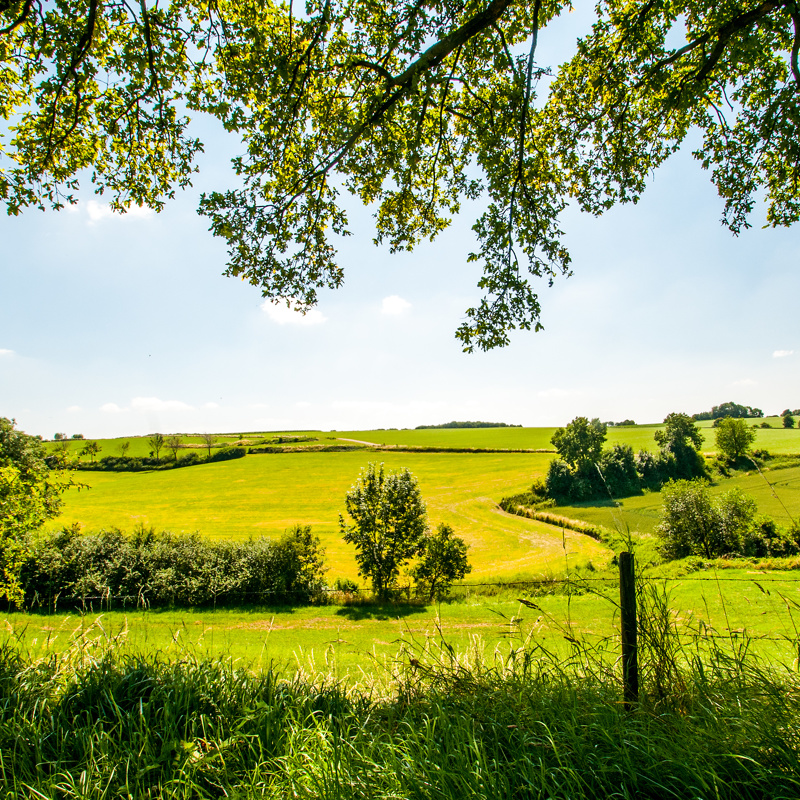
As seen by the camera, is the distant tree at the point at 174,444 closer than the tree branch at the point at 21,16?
No

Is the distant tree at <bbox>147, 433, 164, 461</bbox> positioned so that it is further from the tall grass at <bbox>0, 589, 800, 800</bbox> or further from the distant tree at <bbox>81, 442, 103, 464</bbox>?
the tall grass at <bbox>0, 589, 800, 800</bbox>

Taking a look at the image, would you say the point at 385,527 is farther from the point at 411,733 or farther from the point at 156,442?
the point at 156,442

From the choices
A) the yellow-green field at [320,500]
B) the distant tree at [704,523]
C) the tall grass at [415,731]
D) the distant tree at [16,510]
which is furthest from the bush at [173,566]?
the distant tree at [704,523]

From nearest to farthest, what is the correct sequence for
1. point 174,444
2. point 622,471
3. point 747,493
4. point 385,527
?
1. point 385,527
2. point 747,493
3. point 622,471
4. point 174,444

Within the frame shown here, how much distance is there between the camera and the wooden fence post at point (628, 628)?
8.90 feet

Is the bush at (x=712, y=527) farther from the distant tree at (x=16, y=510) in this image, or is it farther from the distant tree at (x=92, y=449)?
the distant tree at (x=92, y=449)

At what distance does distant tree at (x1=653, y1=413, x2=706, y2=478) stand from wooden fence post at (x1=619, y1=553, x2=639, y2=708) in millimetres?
62104

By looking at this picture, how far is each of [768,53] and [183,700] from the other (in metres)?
11.5

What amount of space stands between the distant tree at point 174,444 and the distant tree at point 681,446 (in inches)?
3463

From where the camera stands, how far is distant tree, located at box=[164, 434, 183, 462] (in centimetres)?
8981

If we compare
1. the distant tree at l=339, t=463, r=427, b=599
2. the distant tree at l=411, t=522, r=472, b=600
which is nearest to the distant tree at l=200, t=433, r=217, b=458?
the distant tree at l=339, t=463, r=427, b=599

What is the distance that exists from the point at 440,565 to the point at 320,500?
35718 millimetres

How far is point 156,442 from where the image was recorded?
3703 inches

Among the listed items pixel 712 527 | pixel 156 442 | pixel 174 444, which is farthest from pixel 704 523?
pixel 156 442
